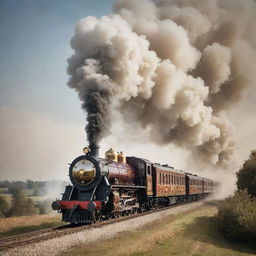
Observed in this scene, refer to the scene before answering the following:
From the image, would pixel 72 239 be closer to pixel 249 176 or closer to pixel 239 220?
pixel 239 220

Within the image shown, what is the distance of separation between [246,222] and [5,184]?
7153 cm

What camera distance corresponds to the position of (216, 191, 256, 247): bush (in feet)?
39.5

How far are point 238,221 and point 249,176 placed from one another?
7.15 m

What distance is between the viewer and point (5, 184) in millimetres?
75188

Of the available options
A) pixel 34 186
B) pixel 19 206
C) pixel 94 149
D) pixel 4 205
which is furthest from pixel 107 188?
pixel 34 186

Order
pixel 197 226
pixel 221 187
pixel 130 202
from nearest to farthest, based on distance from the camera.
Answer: pixel 197 226 → pixel 130 202 → pixel 221 187

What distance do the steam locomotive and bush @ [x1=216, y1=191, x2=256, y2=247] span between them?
438cm

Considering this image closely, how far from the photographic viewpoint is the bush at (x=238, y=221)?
12.1 m

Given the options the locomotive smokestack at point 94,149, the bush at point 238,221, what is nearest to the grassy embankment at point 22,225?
the locomotive smokestack at point 94,149

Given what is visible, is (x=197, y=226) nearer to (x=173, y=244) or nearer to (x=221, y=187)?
(x=173, y=244)

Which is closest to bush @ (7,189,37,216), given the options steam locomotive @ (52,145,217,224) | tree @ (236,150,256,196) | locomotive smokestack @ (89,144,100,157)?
steam locomotive @ (52,145,217,224)

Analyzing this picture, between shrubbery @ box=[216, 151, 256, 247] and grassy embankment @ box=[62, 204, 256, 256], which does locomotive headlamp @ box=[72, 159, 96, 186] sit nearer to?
grassy embankment @ box=[62, 204, 256, 256]

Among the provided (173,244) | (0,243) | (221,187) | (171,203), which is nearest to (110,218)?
(173,244)

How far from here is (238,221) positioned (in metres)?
12.2
